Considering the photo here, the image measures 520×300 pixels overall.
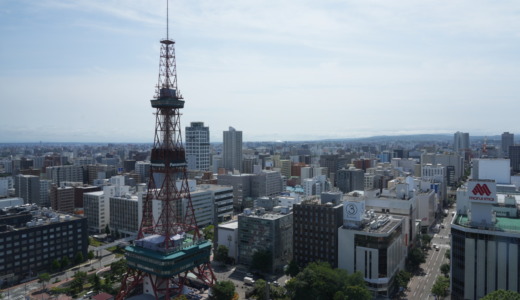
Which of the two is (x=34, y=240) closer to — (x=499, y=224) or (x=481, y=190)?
(x=481, y=190)

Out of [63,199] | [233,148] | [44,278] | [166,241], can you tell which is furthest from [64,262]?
[233,148]

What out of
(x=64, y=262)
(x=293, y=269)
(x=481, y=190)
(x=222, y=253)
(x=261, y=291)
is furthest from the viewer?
(x=222, y=253)

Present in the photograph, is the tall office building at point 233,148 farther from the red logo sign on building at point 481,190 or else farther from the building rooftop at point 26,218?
the red logo sign on building at point 481,190

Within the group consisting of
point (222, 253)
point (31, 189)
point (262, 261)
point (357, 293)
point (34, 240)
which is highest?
point (31, 189)

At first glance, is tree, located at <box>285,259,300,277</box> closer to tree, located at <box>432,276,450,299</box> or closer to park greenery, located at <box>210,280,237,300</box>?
park greenery, located at <box>210,280,237,300</box>

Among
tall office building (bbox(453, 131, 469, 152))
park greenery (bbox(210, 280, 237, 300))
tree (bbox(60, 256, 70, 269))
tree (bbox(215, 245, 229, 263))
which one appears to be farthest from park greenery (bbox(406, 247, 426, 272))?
tall office building (bbox(453, 131, 469, 152))

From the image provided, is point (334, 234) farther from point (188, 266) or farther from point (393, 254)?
point (188, 266)
